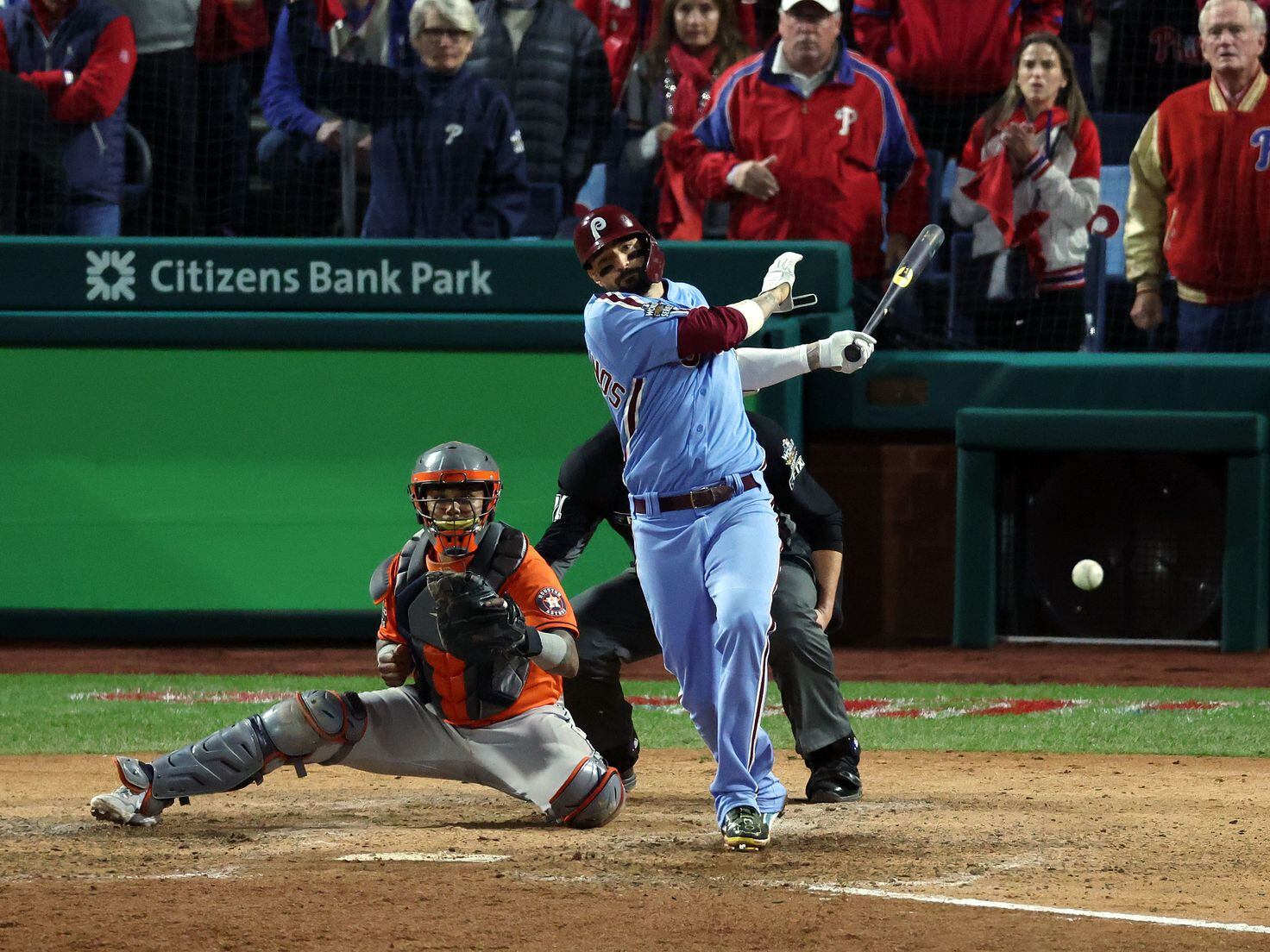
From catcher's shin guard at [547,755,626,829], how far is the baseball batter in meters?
0.34

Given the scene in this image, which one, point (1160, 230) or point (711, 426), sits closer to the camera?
point (711, 426)

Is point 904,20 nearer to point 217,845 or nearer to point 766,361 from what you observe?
point 766,361

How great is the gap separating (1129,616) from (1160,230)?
6.42 feet

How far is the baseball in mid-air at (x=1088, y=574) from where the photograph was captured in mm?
10164

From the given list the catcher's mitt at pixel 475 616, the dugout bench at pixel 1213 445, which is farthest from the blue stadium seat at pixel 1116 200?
the catcher's mitt at pixel 475 616

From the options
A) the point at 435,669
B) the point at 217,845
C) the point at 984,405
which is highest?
the point at 984,405

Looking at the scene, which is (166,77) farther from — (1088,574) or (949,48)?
(1088,574)

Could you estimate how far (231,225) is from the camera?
1069 cm

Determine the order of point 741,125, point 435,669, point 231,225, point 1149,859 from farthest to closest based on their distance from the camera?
point 231,225 → point 741,125 → point 435,669 → point 1149,859

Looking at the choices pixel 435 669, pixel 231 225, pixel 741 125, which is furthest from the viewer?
pixel 231 225

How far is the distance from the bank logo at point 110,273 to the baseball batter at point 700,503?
208 inches

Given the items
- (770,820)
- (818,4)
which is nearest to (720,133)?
(818,4)

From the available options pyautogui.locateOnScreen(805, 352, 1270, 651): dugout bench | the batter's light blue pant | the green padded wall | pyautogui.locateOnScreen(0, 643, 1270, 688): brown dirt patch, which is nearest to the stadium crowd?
→ pyautogui.locateOnScreen(805, 352, 1270, 651): dugout bench


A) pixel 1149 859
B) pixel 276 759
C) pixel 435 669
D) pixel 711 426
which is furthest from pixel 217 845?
pixel 1149 859
